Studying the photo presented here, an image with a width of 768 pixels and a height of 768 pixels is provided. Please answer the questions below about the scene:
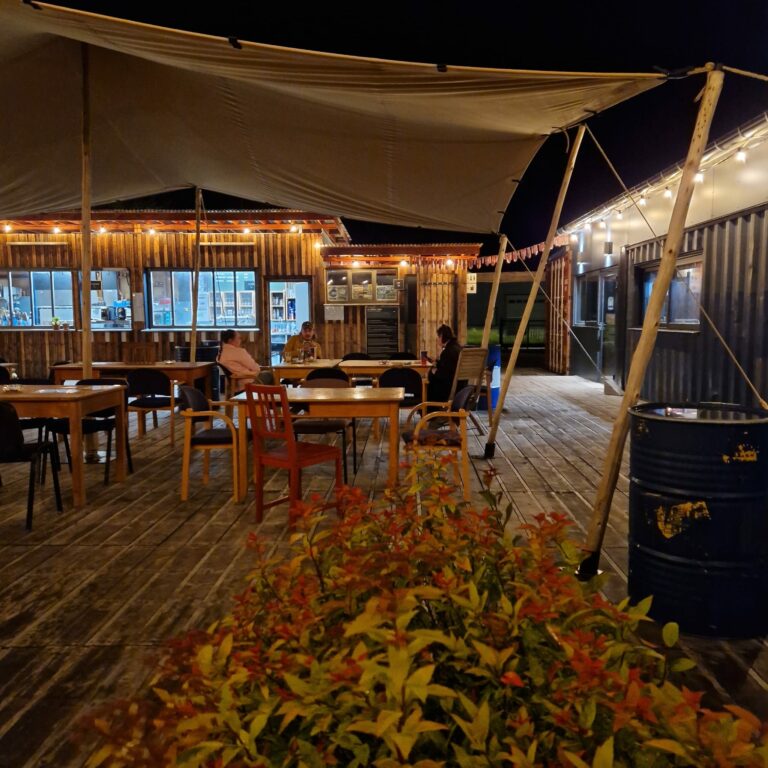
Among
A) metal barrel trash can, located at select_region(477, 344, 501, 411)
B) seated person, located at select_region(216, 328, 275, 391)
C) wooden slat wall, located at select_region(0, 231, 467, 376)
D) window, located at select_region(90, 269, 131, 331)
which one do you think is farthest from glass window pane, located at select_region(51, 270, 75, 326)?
metal barrel trash can, located at select_region(477, 344, 501, 411)

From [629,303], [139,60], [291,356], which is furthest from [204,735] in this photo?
[629,303]

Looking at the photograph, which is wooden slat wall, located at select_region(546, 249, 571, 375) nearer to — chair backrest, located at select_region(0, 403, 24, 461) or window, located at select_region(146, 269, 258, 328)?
window, located at select_region(146, 269, 258, 328)

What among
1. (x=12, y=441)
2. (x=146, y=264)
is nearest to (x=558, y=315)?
(x=146, y=264)

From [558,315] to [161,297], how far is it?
10.5 meters

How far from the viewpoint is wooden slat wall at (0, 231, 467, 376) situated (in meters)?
13.2

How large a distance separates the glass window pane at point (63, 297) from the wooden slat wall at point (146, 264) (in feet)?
0.69

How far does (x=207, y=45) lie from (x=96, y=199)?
19.4ft

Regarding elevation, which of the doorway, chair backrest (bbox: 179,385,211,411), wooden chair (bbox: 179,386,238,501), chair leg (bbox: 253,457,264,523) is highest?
the doorway

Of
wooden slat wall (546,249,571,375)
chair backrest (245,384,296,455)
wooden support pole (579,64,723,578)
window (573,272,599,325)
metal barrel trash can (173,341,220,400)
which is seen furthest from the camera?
wooden slat wall (546,249,571,375)

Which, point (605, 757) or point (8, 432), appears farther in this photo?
point (8, 432)

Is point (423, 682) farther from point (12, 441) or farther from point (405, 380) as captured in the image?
point (405, 380)

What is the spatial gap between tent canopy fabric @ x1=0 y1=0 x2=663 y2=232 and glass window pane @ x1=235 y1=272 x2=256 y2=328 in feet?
16.0

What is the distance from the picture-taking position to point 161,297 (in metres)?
13.4

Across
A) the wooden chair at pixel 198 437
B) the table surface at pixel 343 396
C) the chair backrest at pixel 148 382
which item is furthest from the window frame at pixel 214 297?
the wooden chair at pixel 198 437
